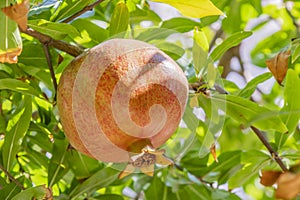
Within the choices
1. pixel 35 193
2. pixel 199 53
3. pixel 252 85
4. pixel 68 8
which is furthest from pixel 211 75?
pixel 35 193

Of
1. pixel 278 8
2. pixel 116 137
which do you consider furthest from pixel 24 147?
pixel 278 8

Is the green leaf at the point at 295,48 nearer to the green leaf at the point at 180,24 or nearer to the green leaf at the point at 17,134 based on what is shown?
the green leaf at the point at 180,24

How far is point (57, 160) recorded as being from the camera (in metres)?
1.28

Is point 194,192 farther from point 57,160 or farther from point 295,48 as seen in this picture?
point 295,48

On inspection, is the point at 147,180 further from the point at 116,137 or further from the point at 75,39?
the point at 116,137

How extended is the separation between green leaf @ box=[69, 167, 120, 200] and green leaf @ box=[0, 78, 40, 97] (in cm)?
27

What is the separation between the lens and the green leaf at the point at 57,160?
1.28 m

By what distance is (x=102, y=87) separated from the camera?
2.80 ft

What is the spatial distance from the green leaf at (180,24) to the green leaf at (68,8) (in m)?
0.34

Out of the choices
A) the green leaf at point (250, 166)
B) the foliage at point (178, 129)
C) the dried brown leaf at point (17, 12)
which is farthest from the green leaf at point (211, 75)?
the dried brown leaf at point (17, 12)

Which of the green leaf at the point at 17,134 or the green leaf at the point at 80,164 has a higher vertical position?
the green leaf at the point at 17,134

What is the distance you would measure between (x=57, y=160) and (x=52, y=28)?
0.38 m

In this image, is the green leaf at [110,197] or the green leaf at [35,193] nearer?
the green leaf at [35,193]

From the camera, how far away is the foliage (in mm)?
1086
